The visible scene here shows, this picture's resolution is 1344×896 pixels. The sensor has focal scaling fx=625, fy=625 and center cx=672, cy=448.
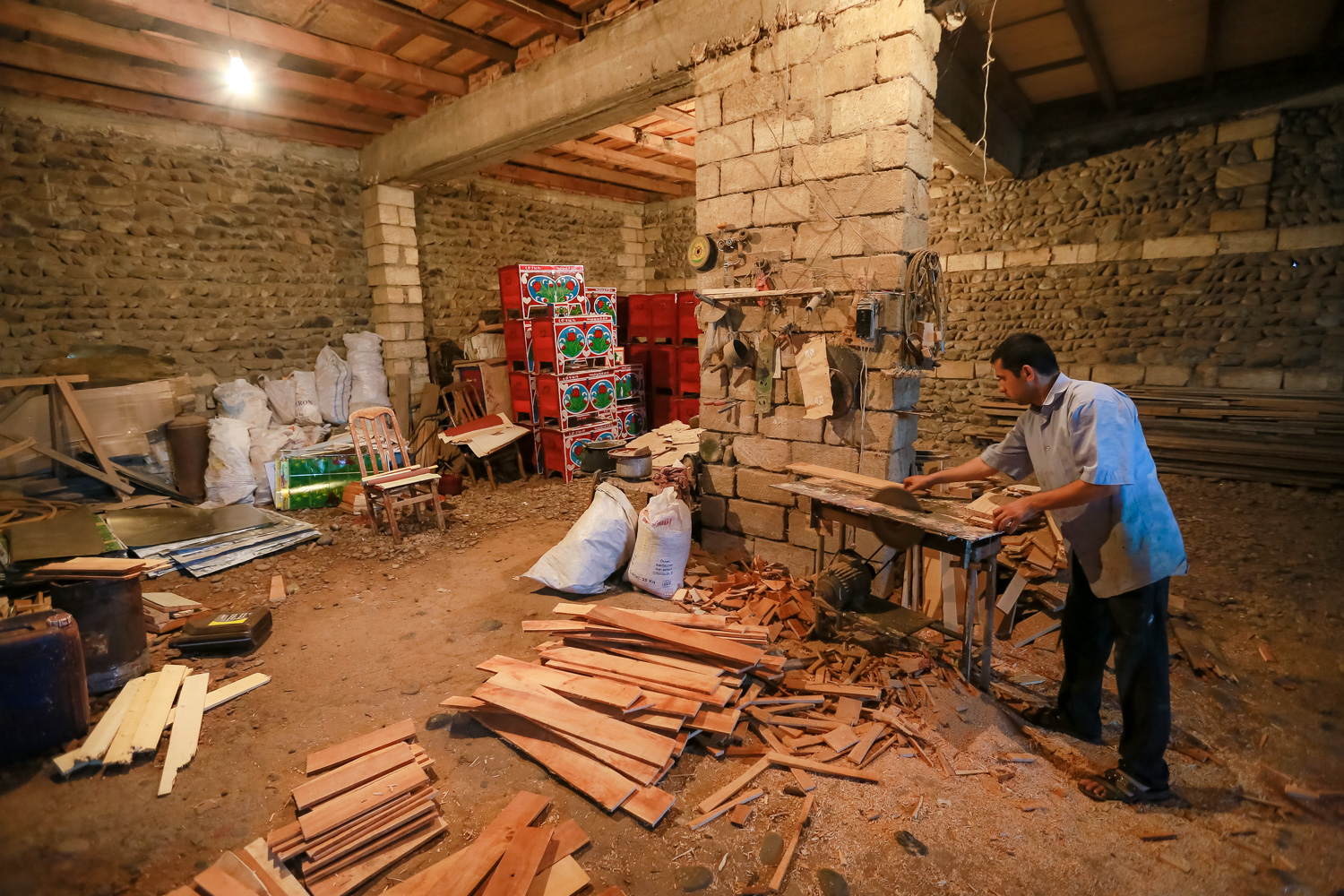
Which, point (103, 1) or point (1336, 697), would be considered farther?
point (103, 1)

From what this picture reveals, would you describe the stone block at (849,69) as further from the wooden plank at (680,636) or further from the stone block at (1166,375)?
the stone block at (1166,375)

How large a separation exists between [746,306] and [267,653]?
147 inches

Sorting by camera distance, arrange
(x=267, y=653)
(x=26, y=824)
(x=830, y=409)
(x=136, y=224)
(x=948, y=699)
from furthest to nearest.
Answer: (x=136, y=224)
(x=830, y=409)
(x=267, y=653)
(x=948, y=699)
(x=26, y=824)

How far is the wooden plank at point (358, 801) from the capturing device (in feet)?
7.39

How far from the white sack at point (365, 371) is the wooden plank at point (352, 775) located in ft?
19.9

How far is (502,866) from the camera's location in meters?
2.09

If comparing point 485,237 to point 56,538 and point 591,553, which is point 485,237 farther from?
point 591,553

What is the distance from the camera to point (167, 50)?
17.4ft

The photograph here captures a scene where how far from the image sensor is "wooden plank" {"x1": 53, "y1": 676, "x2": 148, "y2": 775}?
2.66 m

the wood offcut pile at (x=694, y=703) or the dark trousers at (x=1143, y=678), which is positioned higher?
the dark trousers at (x=1143, y=678)

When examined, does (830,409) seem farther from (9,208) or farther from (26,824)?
(9,208)

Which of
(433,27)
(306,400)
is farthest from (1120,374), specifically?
(306,400)

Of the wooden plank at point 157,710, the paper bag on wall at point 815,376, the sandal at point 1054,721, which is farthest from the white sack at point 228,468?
the sandal at point 1054,721

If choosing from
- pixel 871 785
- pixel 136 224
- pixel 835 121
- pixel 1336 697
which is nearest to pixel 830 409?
pixel 835 121
